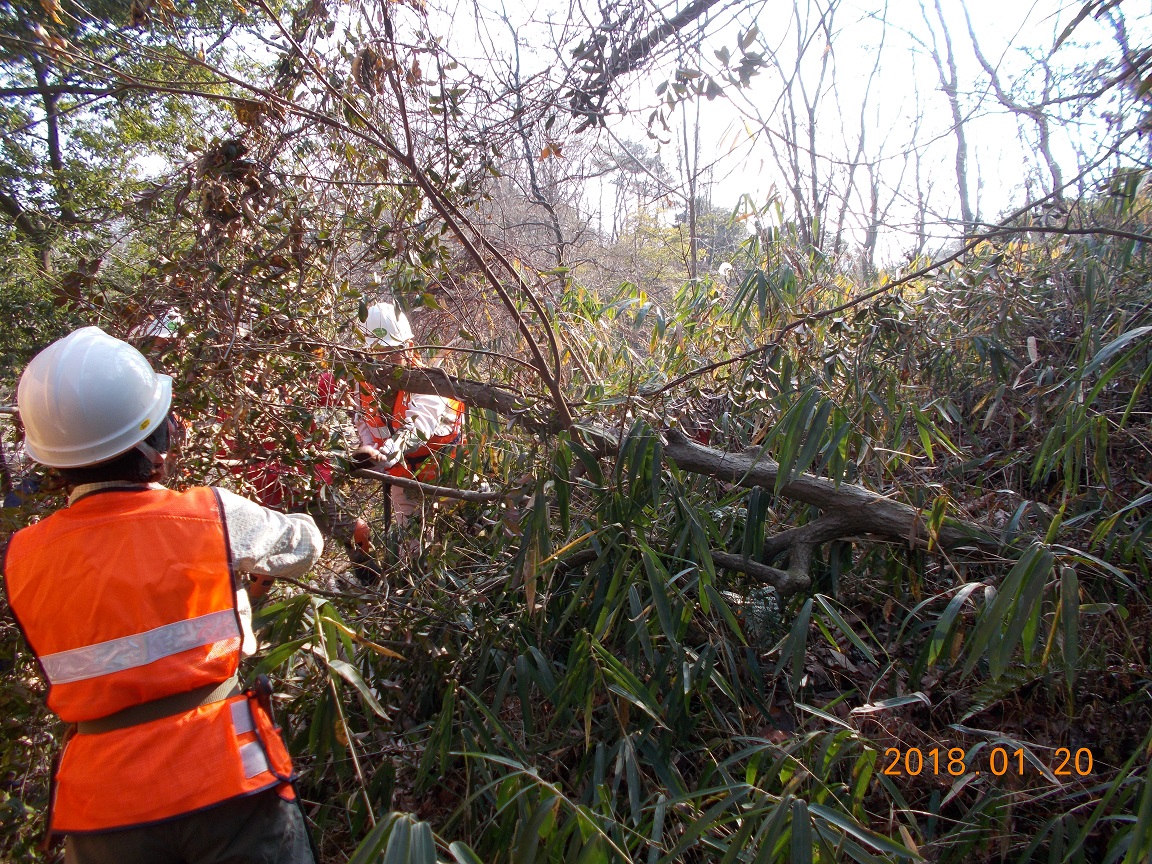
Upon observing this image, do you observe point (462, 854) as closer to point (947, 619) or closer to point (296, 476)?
point (947, 619)

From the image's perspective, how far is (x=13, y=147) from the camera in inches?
172

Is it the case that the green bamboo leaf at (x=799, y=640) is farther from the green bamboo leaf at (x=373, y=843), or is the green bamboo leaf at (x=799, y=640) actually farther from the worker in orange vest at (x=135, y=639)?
the worker in orange vest at (x=135, y=639)

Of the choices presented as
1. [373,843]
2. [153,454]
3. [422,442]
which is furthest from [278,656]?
[422,442]

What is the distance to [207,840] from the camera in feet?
4.44

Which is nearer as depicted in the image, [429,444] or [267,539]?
[267,539]

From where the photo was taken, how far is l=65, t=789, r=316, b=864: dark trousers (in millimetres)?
1331

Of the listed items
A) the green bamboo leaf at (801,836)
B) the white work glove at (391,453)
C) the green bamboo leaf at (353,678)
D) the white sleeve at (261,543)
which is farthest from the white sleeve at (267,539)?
the green bamboo leaf at (801,836)

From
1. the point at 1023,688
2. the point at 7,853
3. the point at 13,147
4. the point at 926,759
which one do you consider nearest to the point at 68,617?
the point at 7,853

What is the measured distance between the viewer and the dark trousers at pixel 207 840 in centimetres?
133

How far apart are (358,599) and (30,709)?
0.91 metres

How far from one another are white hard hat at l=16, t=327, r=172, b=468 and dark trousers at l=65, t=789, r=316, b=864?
0.63 meters

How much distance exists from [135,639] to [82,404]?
452 mm

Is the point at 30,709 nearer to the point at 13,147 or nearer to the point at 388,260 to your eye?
the point at 388,260

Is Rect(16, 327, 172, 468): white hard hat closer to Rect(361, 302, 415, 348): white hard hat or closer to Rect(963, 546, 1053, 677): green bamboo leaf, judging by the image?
Rect(361, 302, 415, 348): white hard hat
